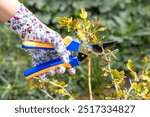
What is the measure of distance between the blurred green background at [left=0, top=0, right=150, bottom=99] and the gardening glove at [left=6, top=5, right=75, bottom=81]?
1.32m

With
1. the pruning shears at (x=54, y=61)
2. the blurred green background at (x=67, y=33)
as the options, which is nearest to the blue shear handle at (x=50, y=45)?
the pruning shears at (x=54, y=61)

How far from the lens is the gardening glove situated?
1.96m

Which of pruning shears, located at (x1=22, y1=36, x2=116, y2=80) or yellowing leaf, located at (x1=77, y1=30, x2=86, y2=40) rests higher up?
yellowing leaf, located at (x1=77, y1=30, x2=86, y2=40)

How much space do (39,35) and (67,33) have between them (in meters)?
2.13

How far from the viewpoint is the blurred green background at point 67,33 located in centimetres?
357

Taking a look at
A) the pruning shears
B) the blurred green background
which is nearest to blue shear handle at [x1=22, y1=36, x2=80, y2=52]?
the pruning shears

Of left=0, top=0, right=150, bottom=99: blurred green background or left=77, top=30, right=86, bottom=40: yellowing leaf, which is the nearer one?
left=77, top=30, right=86, bottom=40: yellowing leaf

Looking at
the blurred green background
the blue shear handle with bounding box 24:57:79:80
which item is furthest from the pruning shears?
the blurred green background

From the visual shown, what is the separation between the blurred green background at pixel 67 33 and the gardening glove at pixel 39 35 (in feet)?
4.32

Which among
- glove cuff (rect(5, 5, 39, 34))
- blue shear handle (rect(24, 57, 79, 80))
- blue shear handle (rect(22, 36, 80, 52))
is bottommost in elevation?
blue shear handle (rect(24, 57, 79, 80))

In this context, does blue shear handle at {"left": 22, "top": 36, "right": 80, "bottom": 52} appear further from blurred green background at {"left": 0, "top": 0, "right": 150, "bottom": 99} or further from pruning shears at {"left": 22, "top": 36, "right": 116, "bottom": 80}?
blurred green background at {"left": 0, "top": 0, "right": 150, "bottom": 99}

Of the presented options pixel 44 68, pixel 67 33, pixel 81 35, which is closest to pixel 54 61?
pixel 44 68

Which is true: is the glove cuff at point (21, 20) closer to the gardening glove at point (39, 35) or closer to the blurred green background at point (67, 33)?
the gardening glove at point (39, 35)

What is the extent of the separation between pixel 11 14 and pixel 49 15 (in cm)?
224
